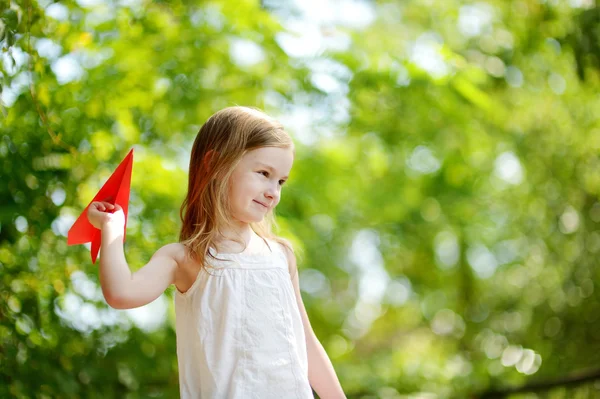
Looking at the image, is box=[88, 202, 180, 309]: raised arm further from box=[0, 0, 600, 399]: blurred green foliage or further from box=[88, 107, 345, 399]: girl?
box=[0, 0, 600, 399]: blurred green foliage

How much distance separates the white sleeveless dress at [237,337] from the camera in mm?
1516

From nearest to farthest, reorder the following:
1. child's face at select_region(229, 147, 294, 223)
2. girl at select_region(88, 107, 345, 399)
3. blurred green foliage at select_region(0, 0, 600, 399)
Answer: girl at select_region(88, 107, 345, 399) < child's face at select_region(229, 147, 294, 223) < blurred green foliage at select_region(0, 0, 600, 399)

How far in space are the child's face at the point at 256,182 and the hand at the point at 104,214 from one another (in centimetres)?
26

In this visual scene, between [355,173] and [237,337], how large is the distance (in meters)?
4.36

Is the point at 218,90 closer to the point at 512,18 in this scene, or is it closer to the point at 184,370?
the point at 184,370

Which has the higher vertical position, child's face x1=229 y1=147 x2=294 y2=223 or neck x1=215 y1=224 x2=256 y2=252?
child's face x1=229 y1=147 x2=294 y2=223

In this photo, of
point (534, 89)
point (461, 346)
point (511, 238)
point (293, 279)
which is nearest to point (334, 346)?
point (461, 346)

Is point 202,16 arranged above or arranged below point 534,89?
above

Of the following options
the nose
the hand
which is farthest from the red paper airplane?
the nose

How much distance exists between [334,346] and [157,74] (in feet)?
13.1

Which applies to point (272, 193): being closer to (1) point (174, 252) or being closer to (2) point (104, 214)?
(1) point (174, 252)

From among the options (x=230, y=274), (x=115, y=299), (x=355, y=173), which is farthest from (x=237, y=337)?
(x=355, y=173)

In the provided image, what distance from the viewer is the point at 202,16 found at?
3727mm

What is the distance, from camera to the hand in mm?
1480
